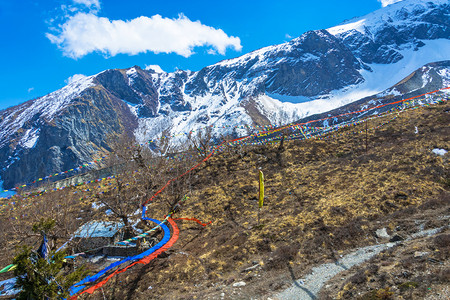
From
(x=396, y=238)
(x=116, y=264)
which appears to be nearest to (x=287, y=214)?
(x=396, y=238)

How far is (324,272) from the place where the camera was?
42.1ft

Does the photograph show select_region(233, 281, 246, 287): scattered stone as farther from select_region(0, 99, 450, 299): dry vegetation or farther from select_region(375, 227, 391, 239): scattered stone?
select_region(375, 227, 391, 239): scattered stone

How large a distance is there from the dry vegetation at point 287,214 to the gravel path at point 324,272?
0.58 meters

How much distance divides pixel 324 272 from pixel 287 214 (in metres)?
8.71

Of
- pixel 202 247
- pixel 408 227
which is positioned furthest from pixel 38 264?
pixel 408 227

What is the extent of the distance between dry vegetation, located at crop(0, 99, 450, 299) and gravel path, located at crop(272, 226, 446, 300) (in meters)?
0.58

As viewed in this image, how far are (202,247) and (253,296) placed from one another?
7709 millimetres

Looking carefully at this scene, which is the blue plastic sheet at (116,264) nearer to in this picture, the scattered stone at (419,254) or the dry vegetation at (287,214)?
the dry vegetation at (287,214)

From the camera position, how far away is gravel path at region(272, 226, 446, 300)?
1152cm

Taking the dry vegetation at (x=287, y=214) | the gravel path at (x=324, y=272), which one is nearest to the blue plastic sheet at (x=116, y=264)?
the dry vegetation at (x=287, y=214)

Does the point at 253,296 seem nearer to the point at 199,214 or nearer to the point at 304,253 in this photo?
the point at 304,253

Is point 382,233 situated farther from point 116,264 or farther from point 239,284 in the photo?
point 116,264

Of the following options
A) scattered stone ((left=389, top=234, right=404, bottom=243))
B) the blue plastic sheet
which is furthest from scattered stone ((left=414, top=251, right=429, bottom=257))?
the blue plastic sheet

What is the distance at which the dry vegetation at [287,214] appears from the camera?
14438mm
